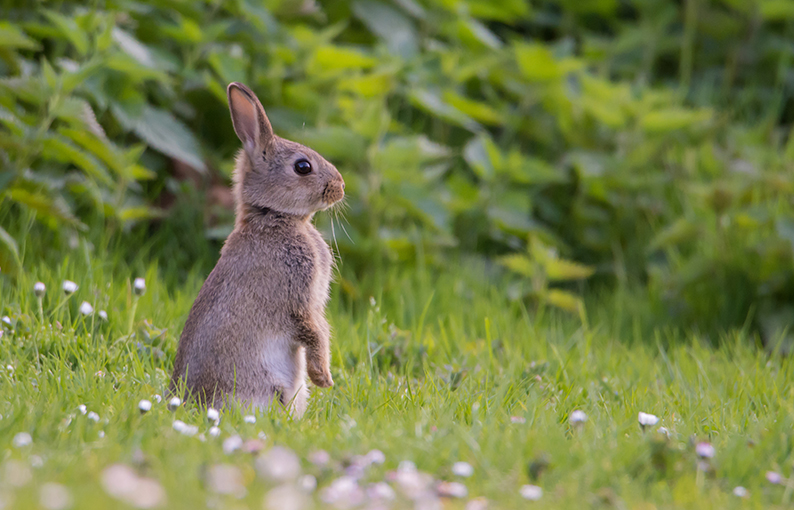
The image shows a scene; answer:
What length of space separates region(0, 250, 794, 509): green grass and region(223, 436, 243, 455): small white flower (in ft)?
0.12

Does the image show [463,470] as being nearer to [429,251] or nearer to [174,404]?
[174,404]

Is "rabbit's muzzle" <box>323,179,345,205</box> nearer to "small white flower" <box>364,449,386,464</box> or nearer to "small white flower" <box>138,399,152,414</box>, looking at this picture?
"small white flower" <box>138,399,152,414</box>

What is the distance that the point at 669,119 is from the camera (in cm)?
705

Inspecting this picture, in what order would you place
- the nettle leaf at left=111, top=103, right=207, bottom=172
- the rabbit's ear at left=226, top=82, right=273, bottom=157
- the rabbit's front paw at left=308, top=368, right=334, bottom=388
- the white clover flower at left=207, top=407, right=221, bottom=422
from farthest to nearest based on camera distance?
the nettle leaf at left=111, top=103, right=207, bottom=172
the rabbit's ear at left=226, top=82, right=273, bottom=157
the rabbit's front paw at left=308, top=368, right=334, bottom=388
the white clover flower at left=207, top=407, right=221, bottom=422

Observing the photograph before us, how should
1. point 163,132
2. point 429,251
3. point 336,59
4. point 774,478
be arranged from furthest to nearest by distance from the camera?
1. point 429,251
2. point 336,59
3. point 163,132
4. point 774,478

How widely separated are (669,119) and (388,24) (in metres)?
2.45

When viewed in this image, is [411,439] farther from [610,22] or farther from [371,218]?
[610,22]

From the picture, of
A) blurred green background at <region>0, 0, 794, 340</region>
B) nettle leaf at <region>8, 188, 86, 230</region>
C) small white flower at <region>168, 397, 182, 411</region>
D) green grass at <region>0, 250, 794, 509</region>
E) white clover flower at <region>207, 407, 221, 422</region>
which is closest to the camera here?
green grass at <region>0, 250, 794, 509</region>

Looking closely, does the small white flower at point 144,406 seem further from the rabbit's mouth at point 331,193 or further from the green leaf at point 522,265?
the green leaf at point 522,265

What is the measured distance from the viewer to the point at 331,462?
9.30ft

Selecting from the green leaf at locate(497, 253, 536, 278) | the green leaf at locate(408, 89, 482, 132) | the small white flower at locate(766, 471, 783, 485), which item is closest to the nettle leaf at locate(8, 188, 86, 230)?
the green leaf at locate(408, 89, 482, 132)

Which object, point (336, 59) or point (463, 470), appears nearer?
point (463, 470)

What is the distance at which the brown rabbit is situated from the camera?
12.2 feet

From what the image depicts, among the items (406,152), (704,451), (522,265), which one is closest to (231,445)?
(704,451)
